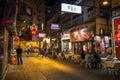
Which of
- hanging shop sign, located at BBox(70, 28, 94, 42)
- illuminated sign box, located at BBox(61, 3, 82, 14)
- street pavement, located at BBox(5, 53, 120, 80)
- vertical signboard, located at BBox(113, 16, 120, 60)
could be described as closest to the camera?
street pavement, located at BBox(5, 53, 120, 80)

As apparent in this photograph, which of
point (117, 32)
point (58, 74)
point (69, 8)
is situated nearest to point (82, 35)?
point (117, 32)

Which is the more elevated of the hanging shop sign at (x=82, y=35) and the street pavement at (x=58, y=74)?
the hanging shop sign at (x=82, y=35)

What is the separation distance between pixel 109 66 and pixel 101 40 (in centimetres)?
896

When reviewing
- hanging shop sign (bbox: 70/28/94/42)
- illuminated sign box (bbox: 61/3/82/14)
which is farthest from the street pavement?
hanging shop sign (bbox: 70/28/94/42)

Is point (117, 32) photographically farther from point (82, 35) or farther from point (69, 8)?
point (82, 35)

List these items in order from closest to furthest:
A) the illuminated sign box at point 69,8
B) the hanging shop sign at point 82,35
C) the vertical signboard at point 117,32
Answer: the illuminated sign box at point 69,8 → the vertical signboard at point 117,32 → the hanging shop sign at point 82,35

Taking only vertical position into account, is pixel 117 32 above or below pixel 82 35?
below

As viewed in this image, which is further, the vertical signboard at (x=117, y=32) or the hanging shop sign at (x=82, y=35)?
the hanging shop sign at (x=82, y=35)

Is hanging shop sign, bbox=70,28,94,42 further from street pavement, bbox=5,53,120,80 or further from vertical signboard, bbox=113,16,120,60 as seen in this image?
street pavement, bbox=5,53,120,80

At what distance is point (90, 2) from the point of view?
24.5 m

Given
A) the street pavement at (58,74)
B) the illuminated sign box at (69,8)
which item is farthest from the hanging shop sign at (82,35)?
the illuminated sign box at (69,8)

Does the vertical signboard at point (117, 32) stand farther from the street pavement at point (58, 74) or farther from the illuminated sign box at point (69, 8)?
the illuminated sign box at point (69, 8)

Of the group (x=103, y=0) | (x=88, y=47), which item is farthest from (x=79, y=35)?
(x=103, y=0)

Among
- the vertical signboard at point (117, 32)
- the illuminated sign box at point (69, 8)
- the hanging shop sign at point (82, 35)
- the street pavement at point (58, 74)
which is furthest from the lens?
the hanging shop sign at point (82, 35)
